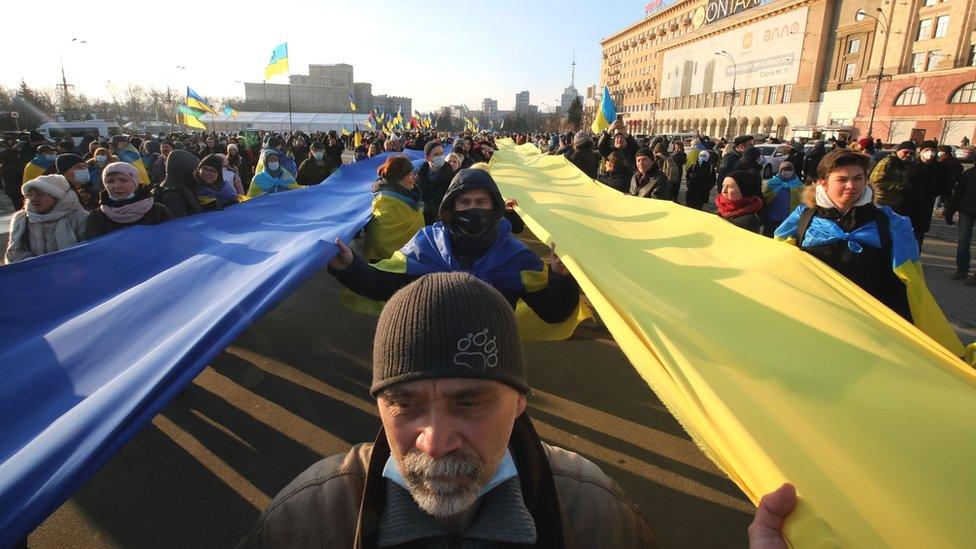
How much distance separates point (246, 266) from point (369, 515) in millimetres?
2191

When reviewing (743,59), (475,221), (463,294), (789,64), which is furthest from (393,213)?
(743,59)

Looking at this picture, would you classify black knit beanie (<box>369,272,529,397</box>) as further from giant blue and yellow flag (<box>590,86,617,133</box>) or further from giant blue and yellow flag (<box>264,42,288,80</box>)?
giant blue and yellow flag (<box>264,42,288,80</box>)

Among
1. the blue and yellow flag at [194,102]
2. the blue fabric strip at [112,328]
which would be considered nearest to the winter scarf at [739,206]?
the blue fabric strip at [112,328]

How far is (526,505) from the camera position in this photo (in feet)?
4.08

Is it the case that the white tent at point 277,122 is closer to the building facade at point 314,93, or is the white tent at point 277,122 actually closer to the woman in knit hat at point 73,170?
the building facade at point 314,93

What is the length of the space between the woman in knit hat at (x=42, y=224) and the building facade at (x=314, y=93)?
4004 inches

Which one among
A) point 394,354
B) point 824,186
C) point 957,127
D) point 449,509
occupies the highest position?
point 957,127

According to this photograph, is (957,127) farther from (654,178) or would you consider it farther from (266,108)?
(266,108)

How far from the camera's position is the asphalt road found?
2.99 m

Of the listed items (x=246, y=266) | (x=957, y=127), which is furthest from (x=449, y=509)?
(x=957, y=127)

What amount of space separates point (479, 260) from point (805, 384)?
1917 mm

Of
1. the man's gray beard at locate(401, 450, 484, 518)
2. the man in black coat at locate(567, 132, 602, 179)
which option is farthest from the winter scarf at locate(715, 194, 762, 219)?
the man in black coat at locate(567, 132, 602, 179)

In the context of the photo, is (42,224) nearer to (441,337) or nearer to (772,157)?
(441,337)

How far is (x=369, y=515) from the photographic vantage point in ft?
3.92
